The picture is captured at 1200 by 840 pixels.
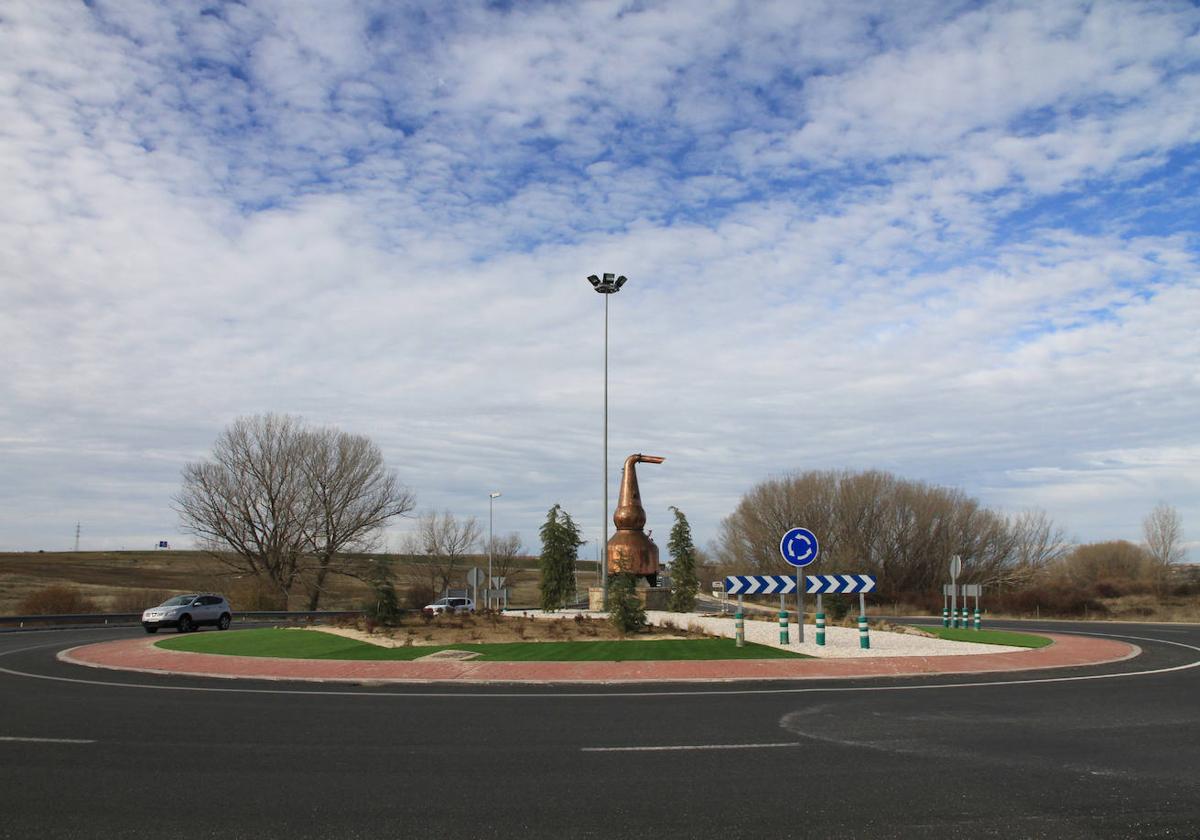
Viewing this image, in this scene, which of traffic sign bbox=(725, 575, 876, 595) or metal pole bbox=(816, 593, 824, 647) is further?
metal pole bbox=(816, 593, 824, 647)

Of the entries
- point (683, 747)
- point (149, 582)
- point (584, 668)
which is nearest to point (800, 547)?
point (584, 668)

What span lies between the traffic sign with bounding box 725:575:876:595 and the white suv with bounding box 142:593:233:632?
21464mm

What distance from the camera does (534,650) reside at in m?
18.3

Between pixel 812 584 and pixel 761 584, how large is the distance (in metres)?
1.20

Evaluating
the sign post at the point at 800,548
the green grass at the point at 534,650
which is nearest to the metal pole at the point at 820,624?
the sign post at the point at 800,548

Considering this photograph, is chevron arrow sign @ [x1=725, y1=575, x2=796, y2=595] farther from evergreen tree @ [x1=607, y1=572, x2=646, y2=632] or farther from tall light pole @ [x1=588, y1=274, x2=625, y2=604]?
tall light pole @ [x1=588, y1=274, x2=625, y2=604]

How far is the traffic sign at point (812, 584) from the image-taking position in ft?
61.9

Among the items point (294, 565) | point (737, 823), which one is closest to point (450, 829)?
point (737, 823)

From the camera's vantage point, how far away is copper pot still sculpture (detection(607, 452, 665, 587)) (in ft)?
112

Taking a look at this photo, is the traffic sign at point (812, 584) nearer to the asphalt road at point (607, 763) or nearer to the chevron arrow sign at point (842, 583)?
the chevron arrow sign at point (842, 583)

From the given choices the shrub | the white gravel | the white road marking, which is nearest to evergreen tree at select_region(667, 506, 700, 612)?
the white gravel

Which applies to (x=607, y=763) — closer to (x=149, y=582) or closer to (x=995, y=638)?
(x=995, y=638)

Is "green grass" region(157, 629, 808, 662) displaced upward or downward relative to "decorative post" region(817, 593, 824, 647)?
downward

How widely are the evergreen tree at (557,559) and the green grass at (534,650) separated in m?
14.5
